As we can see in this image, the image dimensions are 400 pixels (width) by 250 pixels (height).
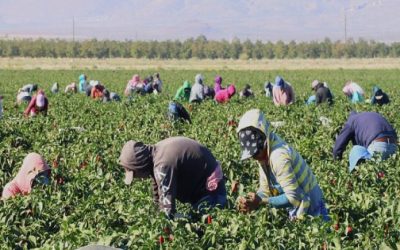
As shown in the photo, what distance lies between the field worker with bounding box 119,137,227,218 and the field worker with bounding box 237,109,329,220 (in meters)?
0.50

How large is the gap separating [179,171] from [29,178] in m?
2.83

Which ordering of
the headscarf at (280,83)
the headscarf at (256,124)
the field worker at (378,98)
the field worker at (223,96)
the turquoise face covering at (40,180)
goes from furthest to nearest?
the field worker at (223,96) < the headscarf at (280,83) < the field worker at (378,98) < the turquoise face covering at (40,180) < the headscarf at (256,124)

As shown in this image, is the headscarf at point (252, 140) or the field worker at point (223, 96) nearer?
the headscarf at point (252, 140)

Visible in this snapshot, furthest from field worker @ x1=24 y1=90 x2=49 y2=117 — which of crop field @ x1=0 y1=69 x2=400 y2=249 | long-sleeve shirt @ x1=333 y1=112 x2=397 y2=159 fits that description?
long-sleeve shirt @ x1=333 y1=112 x2=397 y2=159

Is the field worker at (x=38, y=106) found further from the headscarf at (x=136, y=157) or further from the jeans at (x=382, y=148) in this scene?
the headscarf at (x=136, y=157)

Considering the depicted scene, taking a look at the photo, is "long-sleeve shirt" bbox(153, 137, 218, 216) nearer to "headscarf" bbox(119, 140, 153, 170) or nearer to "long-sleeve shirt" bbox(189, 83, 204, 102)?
"headscarf" bbox(119, 140, 153, 170)

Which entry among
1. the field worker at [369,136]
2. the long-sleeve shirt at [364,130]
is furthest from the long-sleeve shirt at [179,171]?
the long-sleeve shirt at [364,130]

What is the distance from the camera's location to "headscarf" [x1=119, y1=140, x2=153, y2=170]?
6.54 m

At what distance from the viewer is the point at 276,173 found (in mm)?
6203

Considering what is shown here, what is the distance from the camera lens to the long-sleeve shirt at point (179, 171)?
6.59 meters

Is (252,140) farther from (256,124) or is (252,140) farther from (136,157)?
(136,157)

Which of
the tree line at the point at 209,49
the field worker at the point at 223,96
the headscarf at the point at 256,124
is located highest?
the tree line at the point at 209,49

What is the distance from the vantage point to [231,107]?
64.9 feet

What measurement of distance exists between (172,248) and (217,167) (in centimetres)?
180
